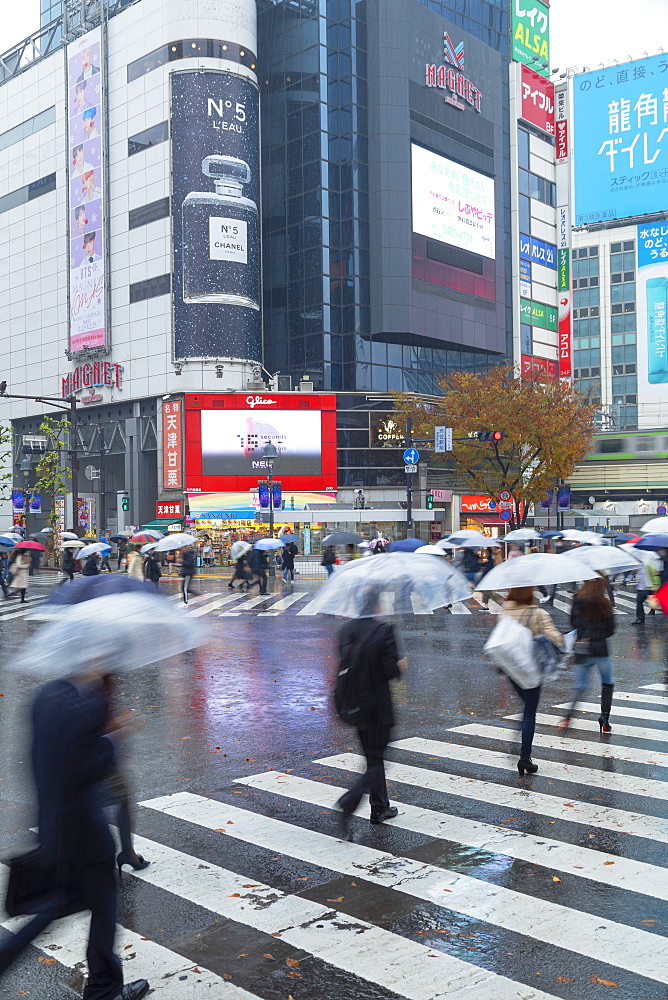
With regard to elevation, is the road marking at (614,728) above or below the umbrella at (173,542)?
below

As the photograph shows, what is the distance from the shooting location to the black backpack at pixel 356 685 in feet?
23.4

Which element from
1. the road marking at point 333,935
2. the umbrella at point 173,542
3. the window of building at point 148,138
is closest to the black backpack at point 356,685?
Answer: the road marking at point 333,935

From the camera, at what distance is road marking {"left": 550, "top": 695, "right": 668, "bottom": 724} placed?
11.3 m

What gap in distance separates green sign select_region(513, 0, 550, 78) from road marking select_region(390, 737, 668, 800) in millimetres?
78467

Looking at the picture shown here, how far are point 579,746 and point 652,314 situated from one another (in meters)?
93.3

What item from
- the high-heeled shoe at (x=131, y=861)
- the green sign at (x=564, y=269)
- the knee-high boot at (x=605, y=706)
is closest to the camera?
the high-heeled shoe at (x=131, y=861)

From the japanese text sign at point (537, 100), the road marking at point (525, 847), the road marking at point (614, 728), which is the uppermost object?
the japanese text sign at point (537, 100)

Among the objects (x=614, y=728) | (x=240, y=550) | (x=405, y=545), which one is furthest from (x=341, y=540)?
(x=614, y=728)

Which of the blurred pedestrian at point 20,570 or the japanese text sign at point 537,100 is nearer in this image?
the blurred pedestrian at point 20,570

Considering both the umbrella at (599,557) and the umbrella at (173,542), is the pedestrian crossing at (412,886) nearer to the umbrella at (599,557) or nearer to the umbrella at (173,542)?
the umbrella at (599,557)

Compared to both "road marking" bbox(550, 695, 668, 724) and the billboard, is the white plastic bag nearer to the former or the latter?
"road marking" bbox(550, 695, 668, 724)

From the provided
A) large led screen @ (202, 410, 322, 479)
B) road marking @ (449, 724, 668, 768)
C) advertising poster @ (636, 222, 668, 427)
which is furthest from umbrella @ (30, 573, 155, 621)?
advertising poster @ (636, 222, 668, 427)

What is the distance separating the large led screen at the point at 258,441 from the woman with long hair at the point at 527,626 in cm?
4682

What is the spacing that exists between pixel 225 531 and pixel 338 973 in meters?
49.0
